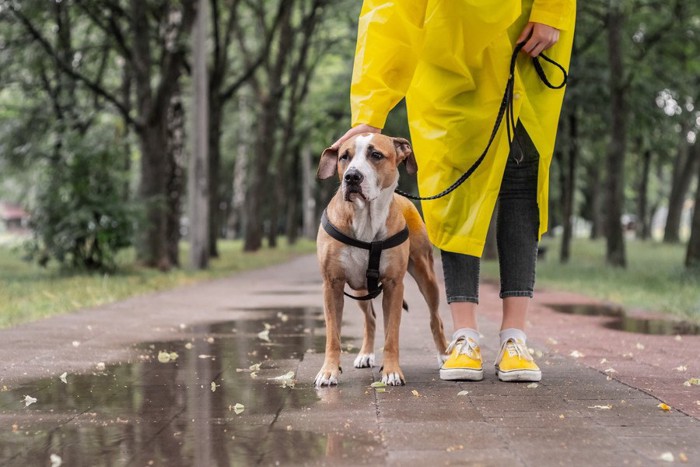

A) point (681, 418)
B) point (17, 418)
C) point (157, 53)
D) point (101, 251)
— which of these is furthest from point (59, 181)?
point (681, 418)

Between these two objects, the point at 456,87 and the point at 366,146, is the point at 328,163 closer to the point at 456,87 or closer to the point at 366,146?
the point at 366,146

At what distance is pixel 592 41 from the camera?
66.3ft

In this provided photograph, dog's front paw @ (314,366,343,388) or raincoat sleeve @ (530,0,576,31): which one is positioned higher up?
raincoat sleeve @ (530,0,576,31)

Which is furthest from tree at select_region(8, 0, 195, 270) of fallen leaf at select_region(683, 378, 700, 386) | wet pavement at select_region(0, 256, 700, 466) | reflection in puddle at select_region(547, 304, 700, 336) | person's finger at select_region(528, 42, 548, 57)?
fallen leaf at select_region(683, 378, 700, 386)

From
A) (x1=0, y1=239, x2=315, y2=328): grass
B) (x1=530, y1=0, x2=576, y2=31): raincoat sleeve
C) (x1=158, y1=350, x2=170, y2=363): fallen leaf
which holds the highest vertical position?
(x1=530, y1=0, x2=576, y2=31): raincoat sleeve

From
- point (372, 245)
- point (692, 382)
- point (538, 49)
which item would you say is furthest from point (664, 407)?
point (538, 49)

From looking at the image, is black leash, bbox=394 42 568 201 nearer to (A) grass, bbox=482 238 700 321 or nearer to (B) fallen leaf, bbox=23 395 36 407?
(B) fallen leaf, bbox=23 395 36 407

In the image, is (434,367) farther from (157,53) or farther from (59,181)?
(157,53)

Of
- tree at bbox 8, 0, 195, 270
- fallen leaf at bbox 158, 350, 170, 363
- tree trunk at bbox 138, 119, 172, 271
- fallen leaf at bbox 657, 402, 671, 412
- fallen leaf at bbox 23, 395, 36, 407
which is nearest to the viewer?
fallen leaf at bbox 657, 402, 671, 412

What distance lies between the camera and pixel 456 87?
15.4ft

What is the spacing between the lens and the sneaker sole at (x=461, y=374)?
15.0 feet

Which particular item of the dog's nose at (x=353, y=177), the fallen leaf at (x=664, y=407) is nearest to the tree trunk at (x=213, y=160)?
the dog's nose at (x=353, y=177)

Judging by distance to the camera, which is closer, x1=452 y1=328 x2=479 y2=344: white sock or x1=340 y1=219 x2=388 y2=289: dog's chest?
x1=340 y1=219 x2=388 y2=289: dog's chest

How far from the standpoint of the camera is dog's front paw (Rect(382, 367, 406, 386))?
446 centimetres
